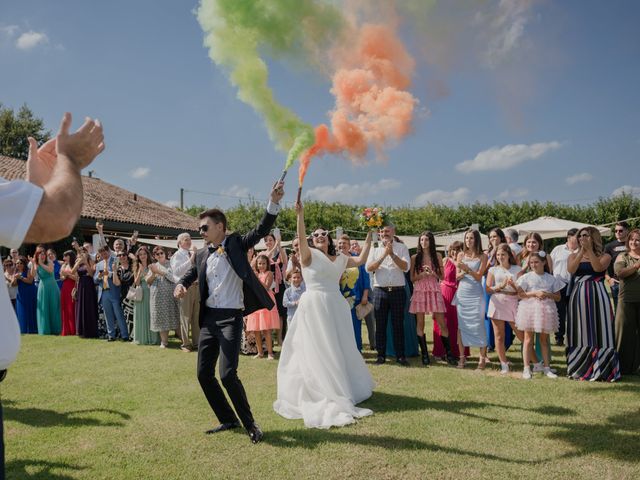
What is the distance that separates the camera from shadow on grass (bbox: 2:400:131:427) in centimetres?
589

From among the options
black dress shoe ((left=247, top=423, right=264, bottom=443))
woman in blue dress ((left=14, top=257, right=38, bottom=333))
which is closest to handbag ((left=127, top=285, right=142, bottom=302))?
woman in blue dress ((left=14, top=257, right=38, bottom=333))

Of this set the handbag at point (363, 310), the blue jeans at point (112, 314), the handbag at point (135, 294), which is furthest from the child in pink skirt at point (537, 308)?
the blue jeans at point (112, 314)

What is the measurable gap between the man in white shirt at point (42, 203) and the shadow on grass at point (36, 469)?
300cm

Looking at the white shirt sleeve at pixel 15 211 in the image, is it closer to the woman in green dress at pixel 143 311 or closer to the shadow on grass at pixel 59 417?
the shadow on grass at pixel 59 417

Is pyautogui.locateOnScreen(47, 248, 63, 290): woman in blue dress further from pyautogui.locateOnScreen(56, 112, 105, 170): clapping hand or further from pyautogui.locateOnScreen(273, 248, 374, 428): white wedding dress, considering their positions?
pyautogui.locateOnScreen(56, 112, 105, 170): clapping hand

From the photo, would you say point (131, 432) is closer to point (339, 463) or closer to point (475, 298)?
point (339, 463)

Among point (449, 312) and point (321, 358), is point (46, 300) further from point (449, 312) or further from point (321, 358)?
point (449, 312)

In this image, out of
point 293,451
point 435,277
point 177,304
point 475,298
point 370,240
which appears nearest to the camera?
point 293,451

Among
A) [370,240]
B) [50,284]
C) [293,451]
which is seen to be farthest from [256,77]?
[50,284]

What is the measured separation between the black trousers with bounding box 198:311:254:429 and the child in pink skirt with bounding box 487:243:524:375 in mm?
4758

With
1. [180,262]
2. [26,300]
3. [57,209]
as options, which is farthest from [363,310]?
[26,300]

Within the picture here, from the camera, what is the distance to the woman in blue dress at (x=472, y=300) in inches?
335

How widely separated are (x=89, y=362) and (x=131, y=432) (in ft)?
16.0

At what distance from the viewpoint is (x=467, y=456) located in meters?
4.64
